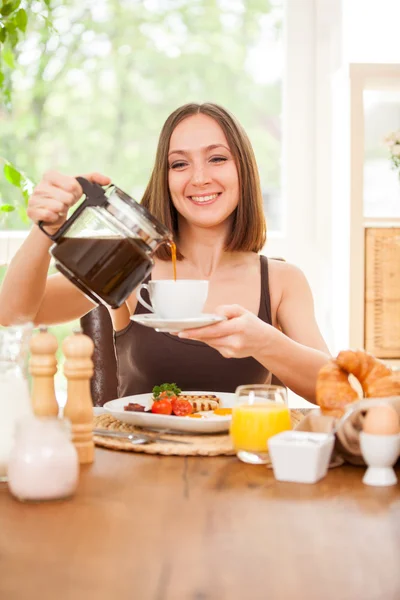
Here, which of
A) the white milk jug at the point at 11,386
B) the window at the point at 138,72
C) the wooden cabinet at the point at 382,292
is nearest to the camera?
the white milk jug at the point at 11,386

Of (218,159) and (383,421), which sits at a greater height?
(218,159)

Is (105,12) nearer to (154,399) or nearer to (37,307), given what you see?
(37,307)

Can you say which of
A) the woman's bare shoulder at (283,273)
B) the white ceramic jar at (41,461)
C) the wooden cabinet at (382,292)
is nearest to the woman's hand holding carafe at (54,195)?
the white ceramic jar at (41,461)

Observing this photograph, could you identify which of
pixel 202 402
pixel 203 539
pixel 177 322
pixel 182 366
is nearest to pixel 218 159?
pixel 182 366

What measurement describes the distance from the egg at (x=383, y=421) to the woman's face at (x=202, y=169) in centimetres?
94

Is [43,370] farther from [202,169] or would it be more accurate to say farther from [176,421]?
[202,169]

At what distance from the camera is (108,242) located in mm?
1206

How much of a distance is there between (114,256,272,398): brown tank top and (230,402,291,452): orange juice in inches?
27.8

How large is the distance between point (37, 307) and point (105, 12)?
2137mm

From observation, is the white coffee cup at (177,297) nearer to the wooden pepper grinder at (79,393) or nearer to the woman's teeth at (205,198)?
the wooden pepper grinder at (79,393)

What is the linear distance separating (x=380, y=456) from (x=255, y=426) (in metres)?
0.17

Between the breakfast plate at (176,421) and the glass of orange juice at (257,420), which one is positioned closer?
the glass of orange juice at (257,420)

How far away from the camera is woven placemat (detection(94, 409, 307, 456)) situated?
119 cm

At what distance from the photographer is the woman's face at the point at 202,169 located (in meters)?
1.89
